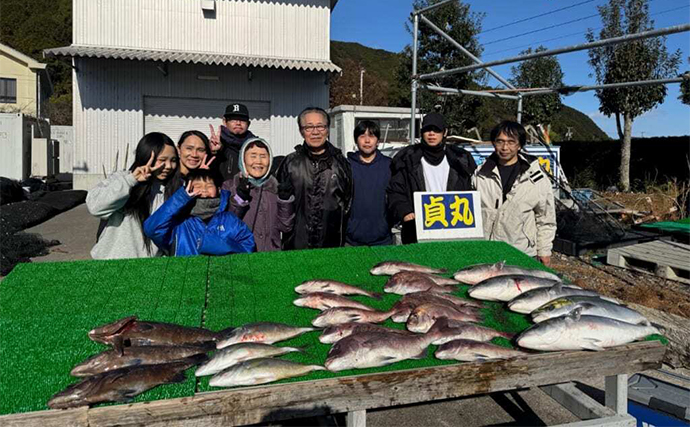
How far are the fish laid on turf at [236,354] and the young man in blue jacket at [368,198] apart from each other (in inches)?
98.9

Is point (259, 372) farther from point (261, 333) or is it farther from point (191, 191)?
point (191, 191)

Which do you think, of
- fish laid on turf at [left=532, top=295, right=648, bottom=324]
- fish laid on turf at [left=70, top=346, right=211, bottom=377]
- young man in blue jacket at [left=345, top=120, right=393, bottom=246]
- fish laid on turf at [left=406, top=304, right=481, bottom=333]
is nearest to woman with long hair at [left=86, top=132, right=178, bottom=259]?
fish laid on turf at [left=70, top=346, right=211, bottom=377]

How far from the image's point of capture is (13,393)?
6.82 ft

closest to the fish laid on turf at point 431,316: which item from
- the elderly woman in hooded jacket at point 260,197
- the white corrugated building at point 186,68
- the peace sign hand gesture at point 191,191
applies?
the elderly woman in hooded jacket at point 260,197

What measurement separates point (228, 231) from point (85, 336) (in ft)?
4.59

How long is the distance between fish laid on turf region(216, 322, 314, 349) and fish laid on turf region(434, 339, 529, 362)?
74cm

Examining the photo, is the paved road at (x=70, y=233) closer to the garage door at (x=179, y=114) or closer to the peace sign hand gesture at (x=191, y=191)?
the garage door at (x=179, y=114)

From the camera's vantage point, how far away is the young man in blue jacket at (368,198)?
15.9ft

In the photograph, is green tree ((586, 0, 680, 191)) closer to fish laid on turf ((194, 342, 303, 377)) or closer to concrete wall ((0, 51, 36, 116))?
fish laid on turf ((194, 342, 303, 377))

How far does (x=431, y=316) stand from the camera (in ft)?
8.80

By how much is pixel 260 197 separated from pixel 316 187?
26.0 inches

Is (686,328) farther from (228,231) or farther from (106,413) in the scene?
(106,413)

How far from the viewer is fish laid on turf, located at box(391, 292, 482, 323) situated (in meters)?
2.79

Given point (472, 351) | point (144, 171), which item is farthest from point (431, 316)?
point (144, 171)
